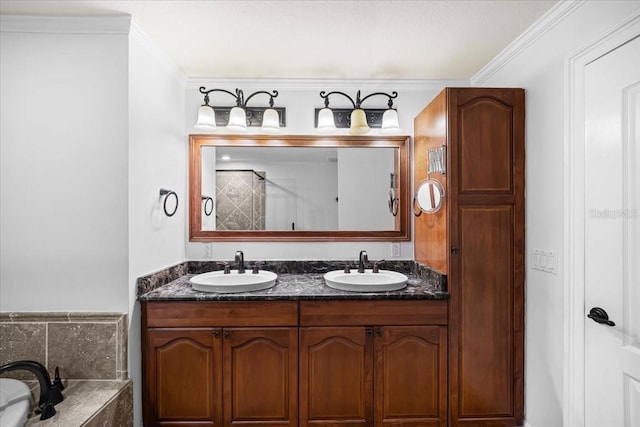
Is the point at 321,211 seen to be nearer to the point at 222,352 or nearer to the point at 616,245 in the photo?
the point at 222,352

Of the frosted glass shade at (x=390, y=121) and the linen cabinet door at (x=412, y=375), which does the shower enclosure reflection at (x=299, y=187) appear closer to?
the frosted glass shade at (x=390, y=121)

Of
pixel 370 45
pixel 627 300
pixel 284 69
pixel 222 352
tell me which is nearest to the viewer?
pixel 627 300

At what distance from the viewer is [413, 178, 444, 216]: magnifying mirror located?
2.04 metres

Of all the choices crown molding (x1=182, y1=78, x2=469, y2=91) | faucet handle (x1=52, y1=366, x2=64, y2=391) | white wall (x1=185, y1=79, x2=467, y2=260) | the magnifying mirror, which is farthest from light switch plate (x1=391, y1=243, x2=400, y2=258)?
faucet handle (x1=52, y1=366, x2=64, y2=391)

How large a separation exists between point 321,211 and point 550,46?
1676mm

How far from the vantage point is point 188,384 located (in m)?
1.91

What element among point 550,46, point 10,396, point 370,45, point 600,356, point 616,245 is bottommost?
point 10,396

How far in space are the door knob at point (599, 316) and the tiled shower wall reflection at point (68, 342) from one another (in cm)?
227

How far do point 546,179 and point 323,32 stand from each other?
57.0 inches

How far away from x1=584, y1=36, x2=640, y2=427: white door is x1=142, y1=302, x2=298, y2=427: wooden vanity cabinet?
1.44 m

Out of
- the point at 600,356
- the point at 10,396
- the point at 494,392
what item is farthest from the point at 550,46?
the point at 10,396

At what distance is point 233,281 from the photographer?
230cm

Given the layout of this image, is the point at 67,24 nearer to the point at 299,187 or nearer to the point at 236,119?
the point at 236,119

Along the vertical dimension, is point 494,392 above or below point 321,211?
below
